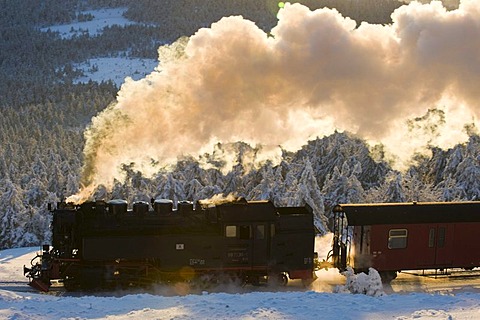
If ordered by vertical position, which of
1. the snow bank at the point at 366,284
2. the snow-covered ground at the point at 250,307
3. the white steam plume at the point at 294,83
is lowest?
the snow-covered ground at the point at 250,307

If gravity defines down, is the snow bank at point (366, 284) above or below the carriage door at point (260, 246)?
below

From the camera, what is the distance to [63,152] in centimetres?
7906

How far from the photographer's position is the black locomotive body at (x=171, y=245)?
1912 cm

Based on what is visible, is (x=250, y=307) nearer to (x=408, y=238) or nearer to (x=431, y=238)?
(x=408, y=238)

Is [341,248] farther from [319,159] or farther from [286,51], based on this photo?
[319,159]

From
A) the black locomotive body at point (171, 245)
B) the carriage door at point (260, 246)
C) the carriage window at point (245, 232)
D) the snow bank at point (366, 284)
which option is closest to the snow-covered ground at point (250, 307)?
the snow bank at point (366, 284)

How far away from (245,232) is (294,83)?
5.69 metres

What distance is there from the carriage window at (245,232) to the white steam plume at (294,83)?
3.57 metres

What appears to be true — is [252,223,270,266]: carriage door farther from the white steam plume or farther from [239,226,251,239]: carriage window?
the white steam plume

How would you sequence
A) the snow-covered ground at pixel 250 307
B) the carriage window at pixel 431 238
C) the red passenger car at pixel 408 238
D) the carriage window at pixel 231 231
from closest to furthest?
the snow-covered ground at pixel 250 307 < the carriage window at pixel 231 231 < the red passenger car at pixel 408 238 < the carriage window at pixel 431 238

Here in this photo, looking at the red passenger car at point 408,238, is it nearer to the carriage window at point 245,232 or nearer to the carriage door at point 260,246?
the carriage door at point 260,246

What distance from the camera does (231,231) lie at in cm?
1955

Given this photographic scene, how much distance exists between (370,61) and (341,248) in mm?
7004

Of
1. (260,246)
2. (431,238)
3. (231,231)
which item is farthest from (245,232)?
(431,238)
